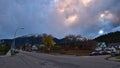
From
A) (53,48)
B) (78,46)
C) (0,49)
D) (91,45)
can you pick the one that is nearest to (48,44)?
(53,48)

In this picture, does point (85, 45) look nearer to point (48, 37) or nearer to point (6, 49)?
point (48, 37)

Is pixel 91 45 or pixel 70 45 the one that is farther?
pixel 70 45

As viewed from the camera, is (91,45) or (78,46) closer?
(91,45)

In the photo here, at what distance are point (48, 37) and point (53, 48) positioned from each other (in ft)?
31.3

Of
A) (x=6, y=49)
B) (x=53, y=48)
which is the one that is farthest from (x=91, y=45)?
(x=6, y=49)

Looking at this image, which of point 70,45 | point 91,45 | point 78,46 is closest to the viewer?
point 91,45

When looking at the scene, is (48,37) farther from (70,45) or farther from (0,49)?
(0,49)

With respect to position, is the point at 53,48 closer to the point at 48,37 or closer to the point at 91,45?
the point at 48,37

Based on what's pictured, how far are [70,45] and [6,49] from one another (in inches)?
2668

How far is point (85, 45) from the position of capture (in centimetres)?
15788

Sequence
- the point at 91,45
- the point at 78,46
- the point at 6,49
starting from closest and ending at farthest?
1. the point at 6,49
2. the point at 91,45
3. the point at 78,46

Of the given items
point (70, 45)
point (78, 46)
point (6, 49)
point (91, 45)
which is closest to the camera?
point (6, 49)

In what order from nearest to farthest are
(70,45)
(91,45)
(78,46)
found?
(91,45), (78,46), (70,45)

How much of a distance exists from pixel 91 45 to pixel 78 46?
47.0 ft
